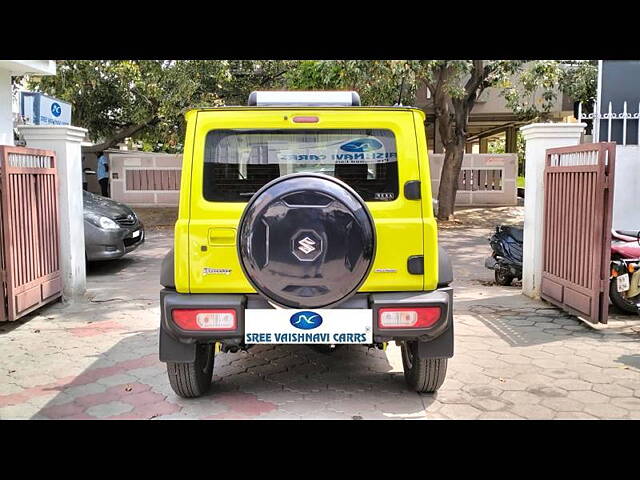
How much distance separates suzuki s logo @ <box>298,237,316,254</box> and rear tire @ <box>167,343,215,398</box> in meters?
1.19

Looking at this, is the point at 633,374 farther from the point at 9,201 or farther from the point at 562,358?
the point at 9,201

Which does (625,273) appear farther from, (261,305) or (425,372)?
(261,305)

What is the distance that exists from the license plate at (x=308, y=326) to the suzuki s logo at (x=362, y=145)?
41.4 inches

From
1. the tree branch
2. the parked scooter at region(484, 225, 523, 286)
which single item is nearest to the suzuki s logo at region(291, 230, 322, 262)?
the parked scooter at region(484, 225, 523, 286)

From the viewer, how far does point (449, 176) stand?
16.5 meters

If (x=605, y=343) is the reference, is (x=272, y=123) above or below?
above

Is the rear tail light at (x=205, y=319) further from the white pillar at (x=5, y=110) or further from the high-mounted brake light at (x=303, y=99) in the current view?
the white pillar at (x=5, y=110)

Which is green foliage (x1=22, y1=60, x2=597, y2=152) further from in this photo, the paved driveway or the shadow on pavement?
the shadow on pavement

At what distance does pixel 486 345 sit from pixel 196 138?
327 cm

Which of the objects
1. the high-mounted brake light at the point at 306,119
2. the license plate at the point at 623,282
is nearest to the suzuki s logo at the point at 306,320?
the high-mounted brake light at the point at 306,119

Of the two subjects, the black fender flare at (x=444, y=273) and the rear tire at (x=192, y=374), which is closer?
the black fender flare at (x=444, y=273)

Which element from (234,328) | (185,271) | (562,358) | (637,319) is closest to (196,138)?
(185,271)

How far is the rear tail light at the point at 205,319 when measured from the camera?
152 inches

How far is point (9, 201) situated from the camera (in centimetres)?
617
